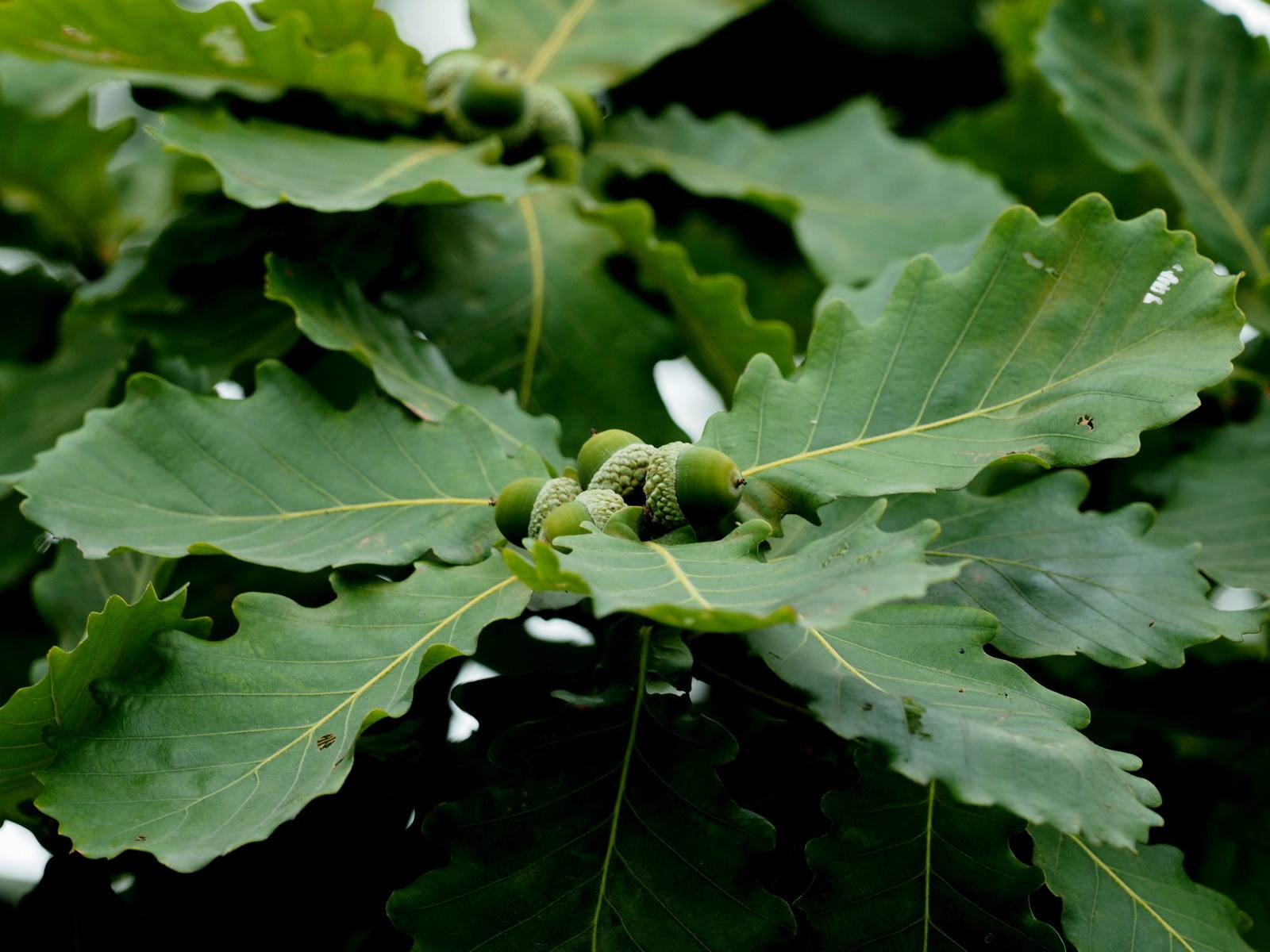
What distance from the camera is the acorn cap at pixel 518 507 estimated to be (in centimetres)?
118

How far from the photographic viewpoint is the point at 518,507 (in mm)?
1182

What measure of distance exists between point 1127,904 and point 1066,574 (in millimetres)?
314

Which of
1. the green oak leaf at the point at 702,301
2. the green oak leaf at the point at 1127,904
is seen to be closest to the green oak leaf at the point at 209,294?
the green oak leaf at the point at 702,301

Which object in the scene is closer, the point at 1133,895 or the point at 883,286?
the point at 1133,895

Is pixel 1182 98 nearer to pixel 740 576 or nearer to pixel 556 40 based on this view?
pixel 556 40

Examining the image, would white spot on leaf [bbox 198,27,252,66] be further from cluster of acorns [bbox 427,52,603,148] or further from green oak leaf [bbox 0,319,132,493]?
green oak leaf [bbox 0,319,132,493]

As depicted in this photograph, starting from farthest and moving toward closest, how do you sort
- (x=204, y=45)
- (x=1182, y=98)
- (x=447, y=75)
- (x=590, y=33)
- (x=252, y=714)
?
(x=590, y=33), (x=1182, y=98), (x=447, y=75), (x=204, y=45), (x=252, y=714)

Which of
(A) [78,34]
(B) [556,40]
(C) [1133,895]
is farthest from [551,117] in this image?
(C) [1133,895]

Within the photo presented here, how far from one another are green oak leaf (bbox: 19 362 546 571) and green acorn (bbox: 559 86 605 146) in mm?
744

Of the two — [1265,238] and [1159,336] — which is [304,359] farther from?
[1265,238]

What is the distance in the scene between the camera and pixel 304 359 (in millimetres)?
1719

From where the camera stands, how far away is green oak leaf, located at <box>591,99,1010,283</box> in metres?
1.81

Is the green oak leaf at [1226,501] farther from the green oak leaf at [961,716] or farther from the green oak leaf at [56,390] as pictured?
the green oak leaf at [56,390]

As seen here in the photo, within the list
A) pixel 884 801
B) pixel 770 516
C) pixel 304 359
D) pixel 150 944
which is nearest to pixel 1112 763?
pixel 884 801
